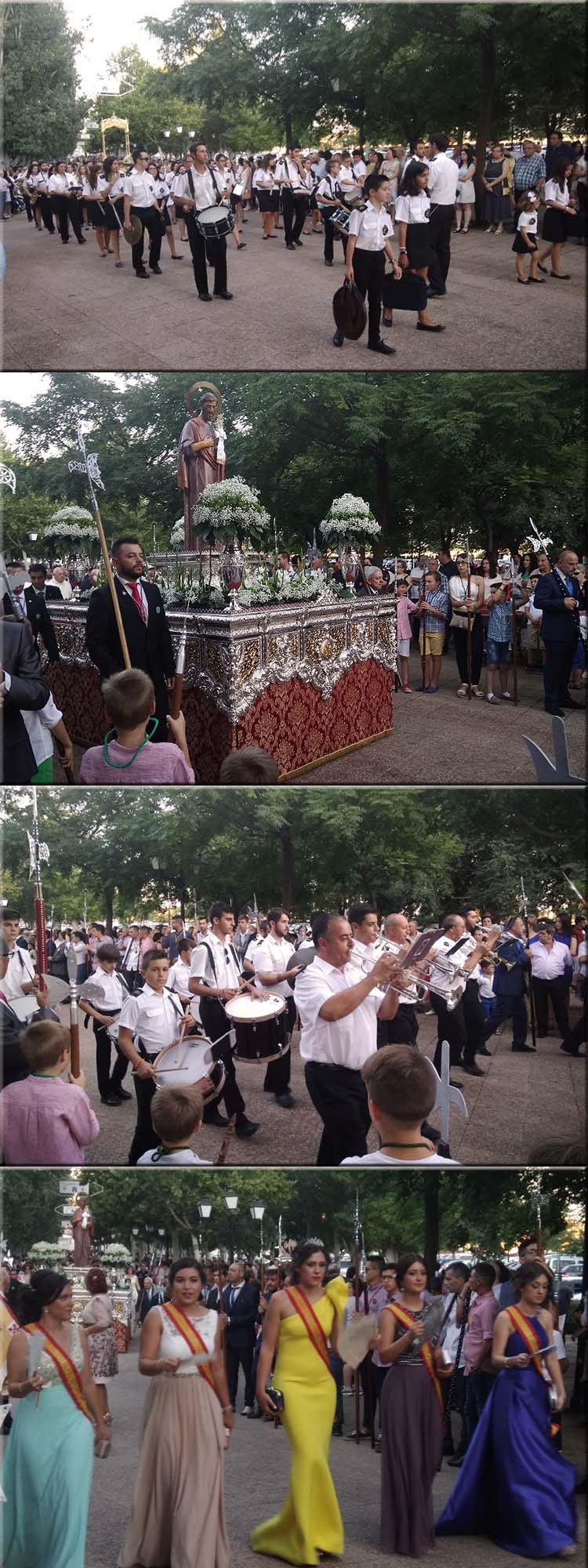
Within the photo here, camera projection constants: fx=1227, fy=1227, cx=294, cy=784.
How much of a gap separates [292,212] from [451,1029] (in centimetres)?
332

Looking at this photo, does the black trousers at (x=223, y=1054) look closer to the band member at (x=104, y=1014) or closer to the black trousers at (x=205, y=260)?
the band member at (x=104, y=1014)

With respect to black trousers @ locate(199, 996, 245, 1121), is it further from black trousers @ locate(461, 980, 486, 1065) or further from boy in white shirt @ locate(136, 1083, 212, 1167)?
black trousers @ locate(461, 980, 486, 1065)

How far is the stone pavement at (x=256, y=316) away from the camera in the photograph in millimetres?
4727

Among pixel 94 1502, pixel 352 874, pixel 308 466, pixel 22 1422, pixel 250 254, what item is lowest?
pixel 94 1502

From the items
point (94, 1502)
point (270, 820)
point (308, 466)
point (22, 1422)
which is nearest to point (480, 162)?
point (308, 466)

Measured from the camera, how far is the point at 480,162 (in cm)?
483

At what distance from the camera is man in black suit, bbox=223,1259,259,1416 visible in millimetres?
4567

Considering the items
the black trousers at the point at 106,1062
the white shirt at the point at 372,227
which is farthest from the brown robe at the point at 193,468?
the black trousers at the point at 106,1062

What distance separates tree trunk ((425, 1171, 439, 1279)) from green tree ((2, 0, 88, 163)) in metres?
4.27

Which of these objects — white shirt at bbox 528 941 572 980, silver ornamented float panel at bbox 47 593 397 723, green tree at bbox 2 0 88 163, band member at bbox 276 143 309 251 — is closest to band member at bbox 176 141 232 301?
band member at bbox 276 143 309 251

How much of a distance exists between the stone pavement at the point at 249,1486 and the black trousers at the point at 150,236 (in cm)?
410

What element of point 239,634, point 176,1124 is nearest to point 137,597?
point 239,634

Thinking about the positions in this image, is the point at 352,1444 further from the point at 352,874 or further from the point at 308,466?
the point at 308,466

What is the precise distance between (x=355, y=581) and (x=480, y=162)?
1733 mm
